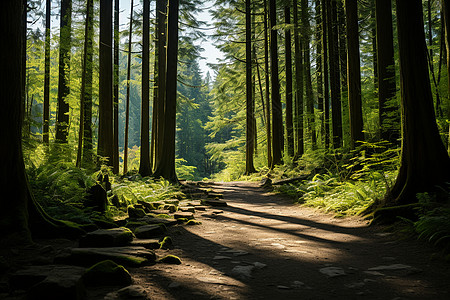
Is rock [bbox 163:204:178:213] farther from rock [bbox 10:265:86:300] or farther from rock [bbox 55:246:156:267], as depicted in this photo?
rock [bbox 10:265:86:300]

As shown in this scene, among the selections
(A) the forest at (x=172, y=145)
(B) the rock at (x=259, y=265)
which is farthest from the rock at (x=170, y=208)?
(B) the rock at (x=259, y=265)

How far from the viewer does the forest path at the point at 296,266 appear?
2.71m

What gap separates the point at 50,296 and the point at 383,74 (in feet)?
31.7

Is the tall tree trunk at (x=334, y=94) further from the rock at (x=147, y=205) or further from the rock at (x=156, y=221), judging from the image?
the rock at (x=156, y=221)

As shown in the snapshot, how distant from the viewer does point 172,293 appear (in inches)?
104

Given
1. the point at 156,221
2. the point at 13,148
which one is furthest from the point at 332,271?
the point at 13,148

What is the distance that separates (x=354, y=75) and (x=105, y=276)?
975 centimetres

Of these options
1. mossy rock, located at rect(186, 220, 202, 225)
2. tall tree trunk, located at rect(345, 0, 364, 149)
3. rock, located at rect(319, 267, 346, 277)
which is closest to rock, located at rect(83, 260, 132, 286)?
rock, located at rect(319, 267, 346, 277)

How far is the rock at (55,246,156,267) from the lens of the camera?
119 inches

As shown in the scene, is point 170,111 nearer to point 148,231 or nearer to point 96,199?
point 96,199

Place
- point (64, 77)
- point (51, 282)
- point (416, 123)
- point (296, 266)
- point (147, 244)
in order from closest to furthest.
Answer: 1. point (51, 282)
2. point (296, 266)
3. point (147, 244)
4. point (416, 123)
5. point (64, 77)

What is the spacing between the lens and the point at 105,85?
38.6ft

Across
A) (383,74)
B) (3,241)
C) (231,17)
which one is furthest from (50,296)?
(231,17)

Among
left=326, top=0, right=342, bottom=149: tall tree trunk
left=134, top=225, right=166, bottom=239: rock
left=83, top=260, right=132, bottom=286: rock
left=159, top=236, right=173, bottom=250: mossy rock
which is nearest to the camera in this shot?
left=83, top=260, right=132, bottom=286: rock
